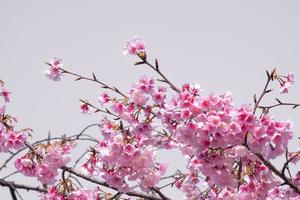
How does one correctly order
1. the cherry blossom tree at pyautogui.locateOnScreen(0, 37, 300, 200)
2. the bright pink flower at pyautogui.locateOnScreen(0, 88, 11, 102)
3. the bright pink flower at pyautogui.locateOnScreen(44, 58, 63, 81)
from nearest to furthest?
1. the cherry blossom tree at pyautogui.locateOnScreen(0, 37, 300, 200)
2. the bright pink flower at pyautogui.locateOnScreen(44, 58, 63, 81)
3. the bright pink flower at pyautogui.locateOnScreen(0, 88, 11, 102)

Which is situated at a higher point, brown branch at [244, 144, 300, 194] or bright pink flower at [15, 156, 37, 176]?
bright pink flower at [15, 156, 37, 176]

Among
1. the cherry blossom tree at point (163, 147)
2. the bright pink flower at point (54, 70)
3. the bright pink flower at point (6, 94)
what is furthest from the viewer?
the bright pink flower at point (6, 94)

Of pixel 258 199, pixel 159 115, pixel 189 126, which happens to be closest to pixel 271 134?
pixel 189 126

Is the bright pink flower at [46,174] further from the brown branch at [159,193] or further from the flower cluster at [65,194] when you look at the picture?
the brown branch at [159,193]

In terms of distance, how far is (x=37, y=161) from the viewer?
21.0ft

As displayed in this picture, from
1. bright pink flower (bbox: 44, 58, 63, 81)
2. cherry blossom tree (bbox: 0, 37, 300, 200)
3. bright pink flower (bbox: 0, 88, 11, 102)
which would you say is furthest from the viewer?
bright pink flower (bbox: 0, 88, 11, 102)

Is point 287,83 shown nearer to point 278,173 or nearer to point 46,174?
point 278,173

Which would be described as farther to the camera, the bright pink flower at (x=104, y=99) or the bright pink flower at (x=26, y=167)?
the bright pink flower at (x=104, y=99)

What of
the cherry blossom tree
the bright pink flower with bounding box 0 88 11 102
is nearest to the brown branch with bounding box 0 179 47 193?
the cherry blossom tree

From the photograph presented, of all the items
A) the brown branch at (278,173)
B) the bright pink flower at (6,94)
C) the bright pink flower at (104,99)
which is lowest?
the brown branch at (278,173)

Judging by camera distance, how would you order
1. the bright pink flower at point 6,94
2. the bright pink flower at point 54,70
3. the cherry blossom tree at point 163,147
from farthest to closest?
the bright pink flower at point 6,94 → the bright pink flower at point 54,70 → the cherry blossom tree at point 163,147

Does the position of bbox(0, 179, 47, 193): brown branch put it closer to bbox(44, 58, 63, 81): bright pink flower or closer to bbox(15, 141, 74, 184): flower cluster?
bbox(15, 141, 74, 184): flower cluster

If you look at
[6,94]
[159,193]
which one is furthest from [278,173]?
[6,94]

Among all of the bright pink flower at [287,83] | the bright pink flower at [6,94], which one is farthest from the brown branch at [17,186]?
the bright pink flower at [287,83]
